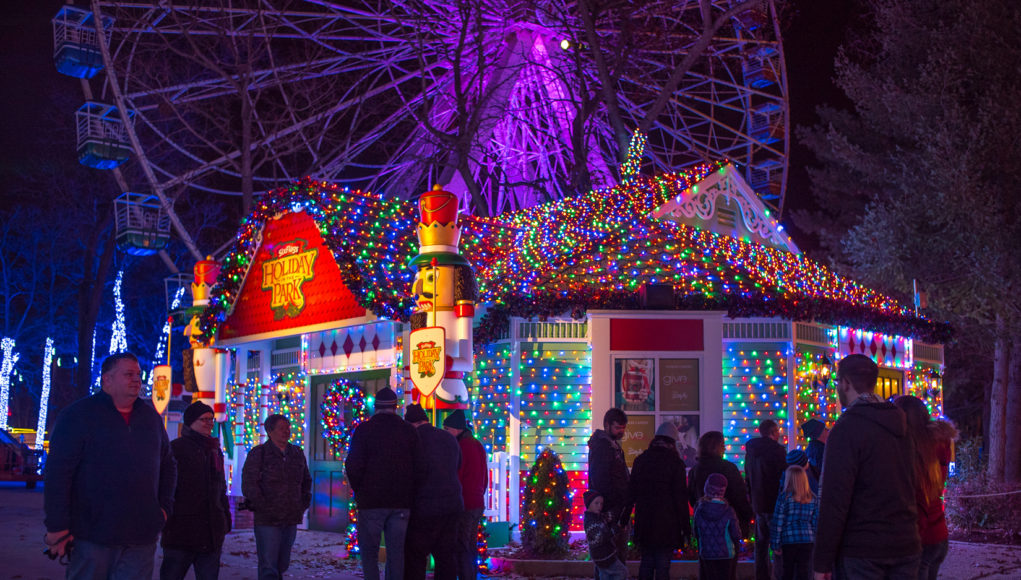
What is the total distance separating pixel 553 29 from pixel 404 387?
32.3ft

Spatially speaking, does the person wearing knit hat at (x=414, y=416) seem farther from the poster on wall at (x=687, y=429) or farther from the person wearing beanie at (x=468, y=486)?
the poster on wall at (x=687, y=429)

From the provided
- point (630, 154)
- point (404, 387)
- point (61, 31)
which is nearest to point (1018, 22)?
point (630, 154)

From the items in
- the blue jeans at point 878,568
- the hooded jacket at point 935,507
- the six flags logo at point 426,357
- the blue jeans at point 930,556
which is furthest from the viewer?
the six flags logo at point 426,357

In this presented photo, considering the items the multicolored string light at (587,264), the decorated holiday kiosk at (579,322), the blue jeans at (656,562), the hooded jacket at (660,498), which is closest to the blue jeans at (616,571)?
the blue jeans at (656,562)

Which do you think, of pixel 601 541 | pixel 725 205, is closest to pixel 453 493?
pixel 601 541

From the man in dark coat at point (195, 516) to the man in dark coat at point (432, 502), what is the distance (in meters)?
1.42

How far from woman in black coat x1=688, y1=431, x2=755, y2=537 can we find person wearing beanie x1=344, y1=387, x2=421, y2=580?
8.04ft

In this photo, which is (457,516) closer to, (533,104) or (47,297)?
(533,104)

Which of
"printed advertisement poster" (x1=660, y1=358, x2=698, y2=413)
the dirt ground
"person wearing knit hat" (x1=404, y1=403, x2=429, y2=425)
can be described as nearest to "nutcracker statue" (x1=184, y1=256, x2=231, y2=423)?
the dirt ground

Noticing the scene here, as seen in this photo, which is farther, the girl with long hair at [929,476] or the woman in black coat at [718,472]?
the woman in black coat at [718,472]

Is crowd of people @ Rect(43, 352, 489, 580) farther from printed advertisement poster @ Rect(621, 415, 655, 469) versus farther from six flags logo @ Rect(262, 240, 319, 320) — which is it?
six flags logo @ Rect(262, 240, 319, 320)

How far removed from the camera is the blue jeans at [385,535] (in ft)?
25.5

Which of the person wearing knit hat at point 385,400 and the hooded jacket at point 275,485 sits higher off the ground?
the person wearing knit hat at point 385,400

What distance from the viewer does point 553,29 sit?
69.7 ft
